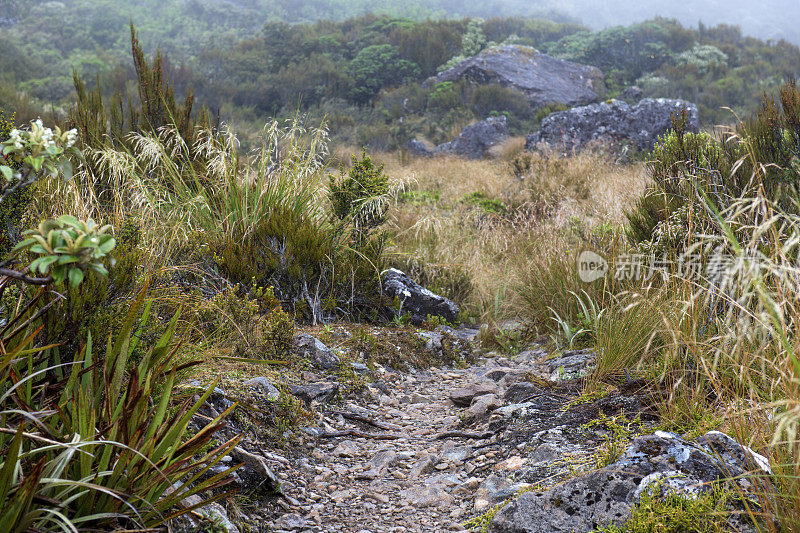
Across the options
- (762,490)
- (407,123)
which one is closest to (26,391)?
(762,490)

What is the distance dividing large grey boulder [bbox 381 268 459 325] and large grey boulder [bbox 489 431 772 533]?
2.98m

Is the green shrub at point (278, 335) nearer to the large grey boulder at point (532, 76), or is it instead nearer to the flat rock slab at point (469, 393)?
the flat rock slab at point (469, 393)

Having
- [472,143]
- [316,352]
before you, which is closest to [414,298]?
[316,352]

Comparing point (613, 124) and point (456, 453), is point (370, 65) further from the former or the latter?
point (456, 453)

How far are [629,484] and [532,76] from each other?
21.0 m

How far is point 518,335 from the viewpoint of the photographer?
4508mm

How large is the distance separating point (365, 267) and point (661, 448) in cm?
314

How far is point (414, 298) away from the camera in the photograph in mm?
4824

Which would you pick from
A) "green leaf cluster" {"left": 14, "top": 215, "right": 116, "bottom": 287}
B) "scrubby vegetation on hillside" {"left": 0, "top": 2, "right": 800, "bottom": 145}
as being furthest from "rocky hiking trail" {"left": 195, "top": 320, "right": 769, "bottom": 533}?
"scrubby vegetation on hillside" {"left": 0, "top": 2, "right": 800, "bottom": 145}

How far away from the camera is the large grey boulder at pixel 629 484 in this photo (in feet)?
5.30

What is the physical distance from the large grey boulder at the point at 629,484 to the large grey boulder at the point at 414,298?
298 centimetres

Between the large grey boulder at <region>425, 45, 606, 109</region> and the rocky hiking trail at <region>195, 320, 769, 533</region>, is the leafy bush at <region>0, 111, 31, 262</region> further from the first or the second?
the large grey boulder at <region>425, 45, 606, 109</region>

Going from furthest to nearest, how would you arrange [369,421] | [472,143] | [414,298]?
[472,143] < [414,298] < [369,421]

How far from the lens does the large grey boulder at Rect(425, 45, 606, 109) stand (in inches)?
789
